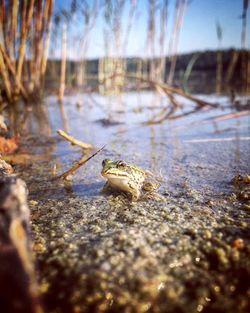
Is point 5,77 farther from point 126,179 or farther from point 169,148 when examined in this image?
point 126,179

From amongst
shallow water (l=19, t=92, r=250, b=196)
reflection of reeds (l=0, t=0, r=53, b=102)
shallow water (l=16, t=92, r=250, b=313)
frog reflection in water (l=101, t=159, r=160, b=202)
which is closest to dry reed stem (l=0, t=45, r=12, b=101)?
reflection of reeds (l=0, t=0, r=53, b=102)

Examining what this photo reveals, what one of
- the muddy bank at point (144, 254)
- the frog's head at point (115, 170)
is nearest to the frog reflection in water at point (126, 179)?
the frog's head at point (115, 170)

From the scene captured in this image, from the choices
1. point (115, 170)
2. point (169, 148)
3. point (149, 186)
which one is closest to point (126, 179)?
point (115, 170)

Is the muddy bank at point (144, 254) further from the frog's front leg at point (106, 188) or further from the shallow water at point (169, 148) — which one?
the shallow water at point (169, 148)

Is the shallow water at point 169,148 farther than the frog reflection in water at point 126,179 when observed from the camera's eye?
Yes

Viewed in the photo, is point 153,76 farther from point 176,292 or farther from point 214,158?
point 176,292

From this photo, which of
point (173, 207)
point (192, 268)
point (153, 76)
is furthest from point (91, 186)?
point (153, 76)

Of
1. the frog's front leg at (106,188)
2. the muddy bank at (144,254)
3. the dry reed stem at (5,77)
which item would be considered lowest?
the muddy bank at (144,254)

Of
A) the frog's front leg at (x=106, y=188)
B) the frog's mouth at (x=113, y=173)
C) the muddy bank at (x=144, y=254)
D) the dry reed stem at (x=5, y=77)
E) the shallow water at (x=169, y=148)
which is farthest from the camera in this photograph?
the dry reed stem at (x=5, y=77)
